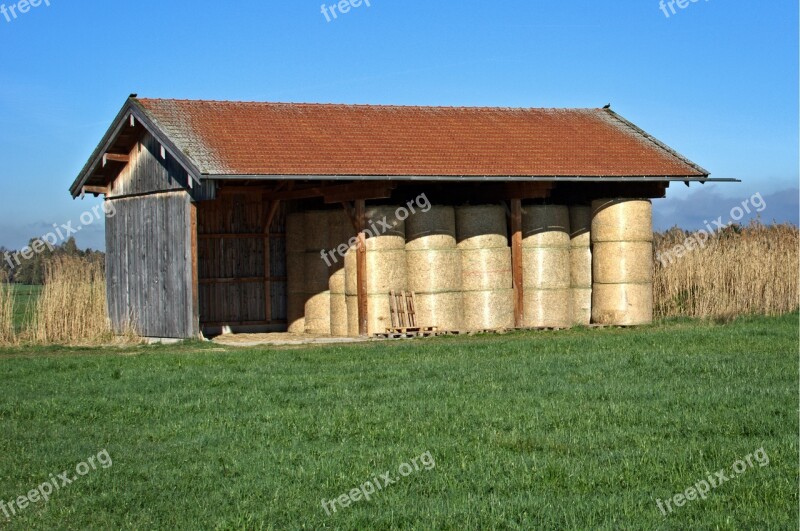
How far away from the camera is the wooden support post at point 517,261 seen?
70.0ft

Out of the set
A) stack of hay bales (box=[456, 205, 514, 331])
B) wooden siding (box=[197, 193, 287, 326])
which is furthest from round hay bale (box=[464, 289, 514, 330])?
wooden siding (box=[197, 193, 287, 326])

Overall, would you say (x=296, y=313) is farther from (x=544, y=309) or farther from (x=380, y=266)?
(x=544, y=309)

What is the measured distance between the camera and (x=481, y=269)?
20.9 m

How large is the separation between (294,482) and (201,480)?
2.37 ft

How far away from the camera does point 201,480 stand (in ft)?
26.6

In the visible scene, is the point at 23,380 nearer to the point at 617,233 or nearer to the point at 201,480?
the point at 201,480

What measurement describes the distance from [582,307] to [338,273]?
16.4ft

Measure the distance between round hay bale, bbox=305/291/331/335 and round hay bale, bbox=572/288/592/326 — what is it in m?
4.95

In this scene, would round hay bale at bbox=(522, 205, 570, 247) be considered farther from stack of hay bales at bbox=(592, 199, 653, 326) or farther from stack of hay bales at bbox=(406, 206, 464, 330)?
stack of hay bales at bbox=(406, 206, 464, 330)

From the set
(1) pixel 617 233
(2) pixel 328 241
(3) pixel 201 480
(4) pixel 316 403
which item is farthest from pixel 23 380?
(1) pixel 617 233

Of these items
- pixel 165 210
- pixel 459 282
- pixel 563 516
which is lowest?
pixel 563 516

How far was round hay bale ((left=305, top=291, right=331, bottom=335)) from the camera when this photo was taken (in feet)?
71.4

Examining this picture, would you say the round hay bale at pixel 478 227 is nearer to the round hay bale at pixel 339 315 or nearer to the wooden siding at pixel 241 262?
the round hay bale at pixel 339 315

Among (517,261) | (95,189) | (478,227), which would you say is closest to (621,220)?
(517,261)
